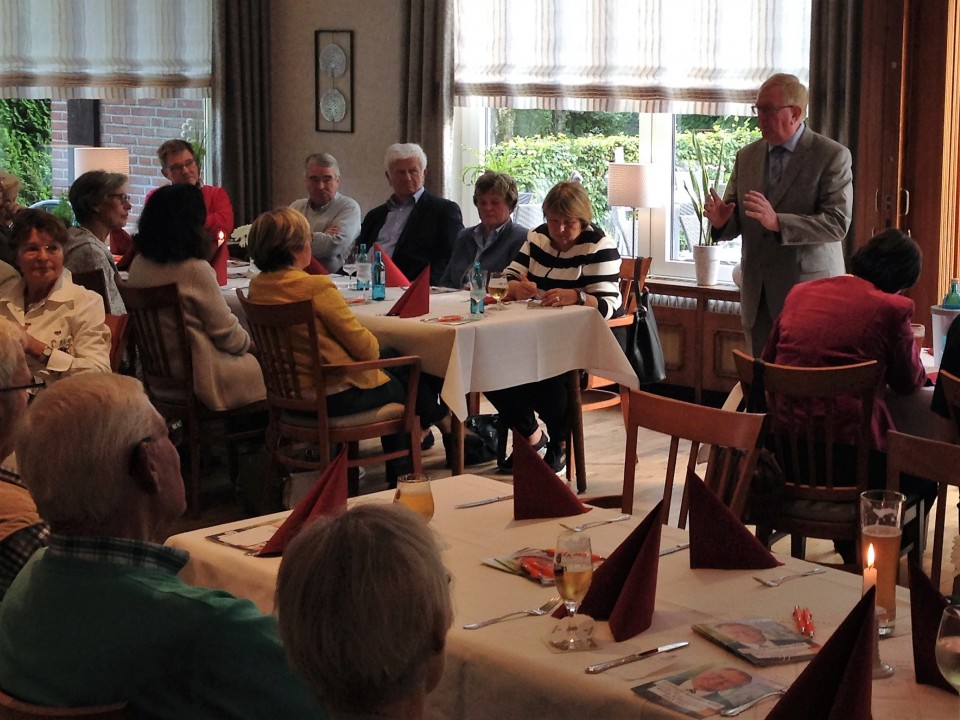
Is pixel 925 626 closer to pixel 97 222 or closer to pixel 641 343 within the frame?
pixel 641 343

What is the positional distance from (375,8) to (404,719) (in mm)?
7538

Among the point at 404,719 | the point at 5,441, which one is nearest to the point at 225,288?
the point at 5,441

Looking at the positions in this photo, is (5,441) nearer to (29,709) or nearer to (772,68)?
(29,709)

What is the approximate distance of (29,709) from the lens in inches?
65.8

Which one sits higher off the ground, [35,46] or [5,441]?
[35,46]

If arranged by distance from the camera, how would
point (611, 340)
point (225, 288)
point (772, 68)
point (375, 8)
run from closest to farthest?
point (611, 340) → point (225, 288) → point (772, 68) → point (375, 8)

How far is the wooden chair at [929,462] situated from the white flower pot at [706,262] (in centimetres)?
429

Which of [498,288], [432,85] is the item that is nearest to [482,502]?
[498,288]

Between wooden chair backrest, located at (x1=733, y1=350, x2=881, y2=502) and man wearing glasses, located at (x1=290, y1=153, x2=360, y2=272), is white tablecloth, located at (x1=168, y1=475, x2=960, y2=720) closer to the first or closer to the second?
wooden chair backrest, located at (x1=733, y1=350, x2=881, y2=502)

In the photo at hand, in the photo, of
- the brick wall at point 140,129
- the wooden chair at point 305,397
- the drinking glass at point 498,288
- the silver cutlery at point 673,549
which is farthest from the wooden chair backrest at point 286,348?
the brick wall at point 140,129

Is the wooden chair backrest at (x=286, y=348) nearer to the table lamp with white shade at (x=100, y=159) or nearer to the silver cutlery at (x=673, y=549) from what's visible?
the silver cutlery at (x=673, y=549)

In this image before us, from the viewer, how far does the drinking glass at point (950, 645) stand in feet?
5.92

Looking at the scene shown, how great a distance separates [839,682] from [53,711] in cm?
A: 100

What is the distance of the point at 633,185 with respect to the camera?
7094 millimetres
